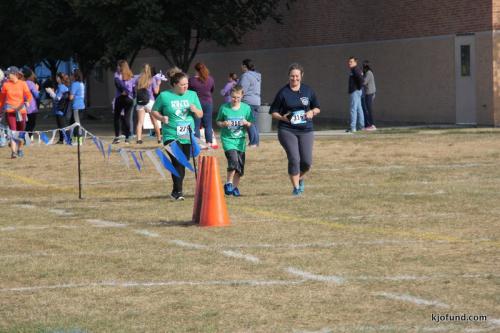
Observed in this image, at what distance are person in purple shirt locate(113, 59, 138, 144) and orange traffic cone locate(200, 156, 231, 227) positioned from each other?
15250 mm

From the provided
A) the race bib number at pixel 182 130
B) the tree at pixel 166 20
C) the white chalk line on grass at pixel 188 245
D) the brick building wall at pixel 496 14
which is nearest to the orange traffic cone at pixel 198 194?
the white chalk line on grass at pixel 188 245

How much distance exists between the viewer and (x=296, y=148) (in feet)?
53.1

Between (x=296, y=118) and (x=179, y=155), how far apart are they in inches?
65.9

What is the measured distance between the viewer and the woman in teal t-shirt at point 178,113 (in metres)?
15.8

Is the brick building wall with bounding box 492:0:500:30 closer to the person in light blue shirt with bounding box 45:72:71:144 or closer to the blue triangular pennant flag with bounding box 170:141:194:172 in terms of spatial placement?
the person in light blue shirt with bounding box 45:72:71:144

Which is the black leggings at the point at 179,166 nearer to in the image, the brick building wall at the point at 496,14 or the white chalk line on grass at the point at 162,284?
the white chalk line on grass at the point at 162,284

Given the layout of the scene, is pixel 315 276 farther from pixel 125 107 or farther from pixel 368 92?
pixel 368 92

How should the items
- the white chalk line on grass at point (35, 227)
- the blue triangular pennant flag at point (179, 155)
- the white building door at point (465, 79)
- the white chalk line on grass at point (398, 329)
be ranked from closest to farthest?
the white chalk line on grass at point (398, 329)
the white chalk line on grass at point (35, 227)
the blue triangular pennant flag at point (179, 155)
the white building door at point (465, 79)

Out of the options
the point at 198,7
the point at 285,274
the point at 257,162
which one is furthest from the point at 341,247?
the point at 198,7

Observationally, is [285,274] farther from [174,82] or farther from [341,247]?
[174,82]

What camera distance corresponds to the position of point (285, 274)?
32.0 ft

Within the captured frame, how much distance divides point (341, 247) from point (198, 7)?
31874 mm

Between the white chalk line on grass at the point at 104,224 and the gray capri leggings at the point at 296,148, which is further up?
the gray capri leggings at the point at 296,148

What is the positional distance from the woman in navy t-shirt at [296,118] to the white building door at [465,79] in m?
19.6
